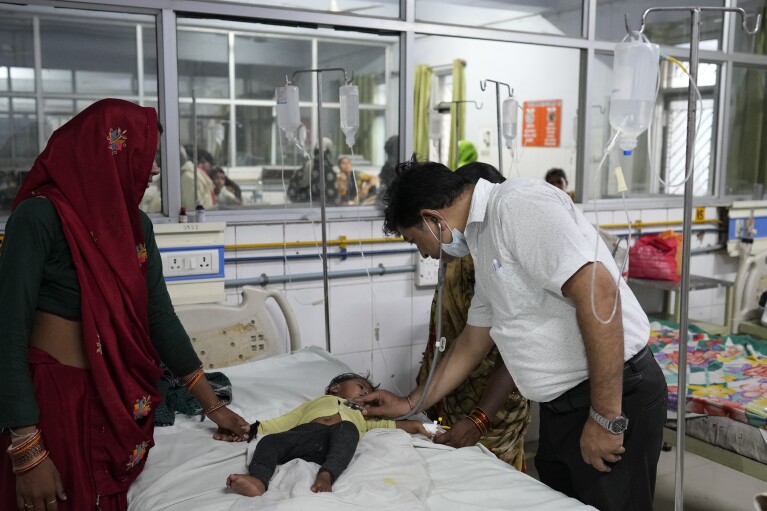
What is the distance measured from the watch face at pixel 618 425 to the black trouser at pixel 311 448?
2.14ft

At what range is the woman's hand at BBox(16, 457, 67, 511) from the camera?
1.54 metres

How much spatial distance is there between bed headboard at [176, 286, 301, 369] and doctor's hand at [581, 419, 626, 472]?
1.56 metres

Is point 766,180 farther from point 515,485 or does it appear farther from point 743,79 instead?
point 515,485

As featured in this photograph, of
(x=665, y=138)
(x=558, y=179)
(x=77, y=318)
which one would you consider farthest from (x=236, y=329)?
(x=665, y=138)

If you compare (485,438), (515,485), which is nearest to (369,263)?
(485,438)

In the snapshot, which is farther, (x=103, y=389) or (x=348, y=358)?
(x=348, y=358)

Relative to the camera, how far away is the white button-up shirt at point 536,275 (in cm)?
152

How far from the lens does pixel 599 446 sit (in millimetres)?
1617

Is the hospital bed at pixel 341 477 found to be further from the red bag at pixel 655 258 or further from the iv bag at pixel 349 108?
the red bag at pixel 655 258

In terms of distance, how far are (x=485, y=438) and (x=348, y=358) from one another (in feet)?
4.41

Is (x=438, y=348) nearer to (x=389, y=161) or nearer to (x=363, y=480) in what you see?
(x=363, y=480)

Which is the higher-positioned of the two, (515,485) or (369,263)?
(369,263)

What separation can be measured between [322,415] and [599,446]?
0.79m

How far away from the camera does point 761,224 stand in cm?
473
